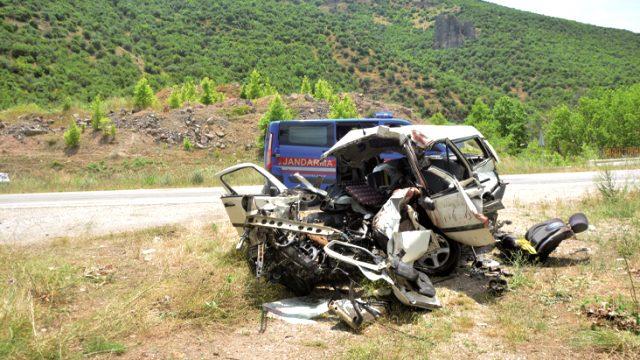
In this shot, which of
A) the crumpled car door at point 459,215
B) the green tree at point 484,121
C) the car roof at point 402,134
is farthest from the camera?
the green tree at point 484,121

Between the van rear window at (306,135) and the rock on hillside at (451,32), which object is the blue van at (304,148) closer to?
the van rear window at (306,135)

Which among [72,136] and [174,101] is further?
[174,101]

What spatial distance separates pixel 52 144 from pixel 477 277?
31223 millimetres

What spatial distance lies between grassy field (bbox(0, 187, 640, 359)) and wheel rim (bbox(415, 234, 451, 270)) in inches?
10.6

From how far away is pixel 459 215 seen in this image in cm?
607

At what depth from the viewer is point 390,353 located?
14.5 feet

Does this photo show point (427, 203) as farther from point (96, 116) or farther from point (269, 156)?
point (96, 116)

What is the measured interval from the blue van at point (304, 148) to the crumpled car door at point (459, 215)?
5.20 meters

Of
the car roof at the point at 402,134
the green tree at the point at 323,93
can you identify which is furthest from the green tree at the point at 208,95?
the car roof at the point at 402,134

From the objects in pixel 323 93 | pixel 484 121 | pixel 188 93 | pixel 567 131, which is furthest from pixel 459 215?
pixel 484 121

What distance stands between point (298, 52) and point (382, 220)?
194 ft

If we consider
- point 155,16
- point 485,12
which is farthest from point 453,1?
point 155,16

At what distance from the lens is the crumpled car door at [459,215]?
233 inches

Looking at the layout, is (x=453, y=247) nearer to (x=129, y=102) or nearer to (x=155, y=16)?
(x=129, y=102)
